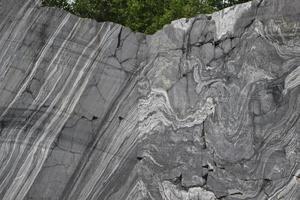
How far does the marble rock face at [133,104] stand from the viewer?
13.8ft

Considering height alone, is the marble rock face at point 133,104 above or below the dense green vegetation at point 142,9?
below

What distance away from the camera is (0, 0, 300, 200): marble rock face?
13.8 feet

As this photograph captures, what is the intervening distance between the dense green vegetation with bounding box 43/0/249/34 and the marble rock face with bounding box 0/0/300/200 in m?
4.36

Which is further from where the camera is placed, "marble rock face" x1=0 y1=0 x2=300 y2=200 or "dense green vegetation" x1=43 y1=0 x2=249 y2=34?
"dense green vegetation" x1=43 y1=0 x2=249 y2=34

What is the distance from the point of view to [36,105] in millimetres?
4723

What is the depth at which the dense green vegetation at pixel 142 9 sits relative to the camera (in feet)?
30.3

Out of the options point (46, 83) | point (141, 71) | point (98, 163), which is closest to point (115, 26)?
point (141, 71)

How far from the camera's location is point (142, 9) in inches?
402

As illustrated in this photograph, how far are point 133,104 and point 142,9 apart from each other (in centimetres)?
560

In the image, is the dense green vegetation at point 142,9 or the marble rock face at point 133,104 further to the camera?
the dense green vegetation at point 142,9

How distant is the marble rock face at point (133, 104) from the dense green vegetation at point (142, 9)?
4.36m

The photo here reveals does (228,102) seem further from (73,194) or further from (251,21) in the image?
(73,194)

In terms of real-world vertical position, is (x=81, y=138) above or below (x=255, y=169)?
below

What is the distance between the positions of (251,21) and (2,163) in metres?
2.24
